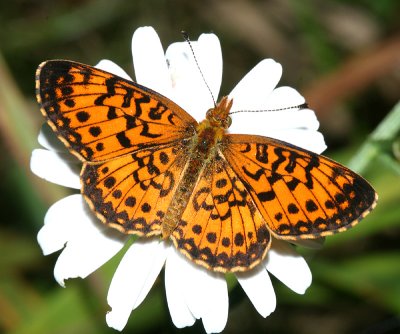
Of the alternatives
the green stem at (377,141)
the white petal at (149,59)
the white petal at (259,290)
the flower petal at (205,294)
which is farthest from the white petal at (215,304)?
the white petal at (149,59)

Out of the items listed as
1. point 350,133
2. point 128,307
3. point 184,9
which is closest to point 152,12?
point 184,9

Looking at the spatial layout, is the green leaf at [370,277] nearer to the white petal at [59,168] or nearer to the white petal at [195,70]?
the white petal at [195,70]

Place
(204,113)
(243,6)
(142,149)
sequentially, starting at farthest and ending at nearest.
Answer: (243,6) < (204,113) < (142,149)

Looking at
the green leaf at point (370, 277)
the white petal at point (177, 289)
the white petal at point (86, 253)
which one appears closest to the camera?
the white petal at point (177, 289)

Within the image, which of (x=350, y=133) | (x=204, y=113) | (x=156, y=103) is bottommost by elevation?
(x=350, y=133)

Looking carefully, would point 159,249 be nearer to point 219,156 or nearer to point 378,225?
point 219,156

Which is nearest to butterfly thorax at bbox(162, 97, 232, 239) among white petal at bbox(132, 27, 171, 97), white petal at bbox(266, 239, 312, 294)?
white petal at bbox(132, 27, 171, 97)

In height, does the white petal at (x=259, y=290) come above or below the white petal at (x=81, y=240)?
above
